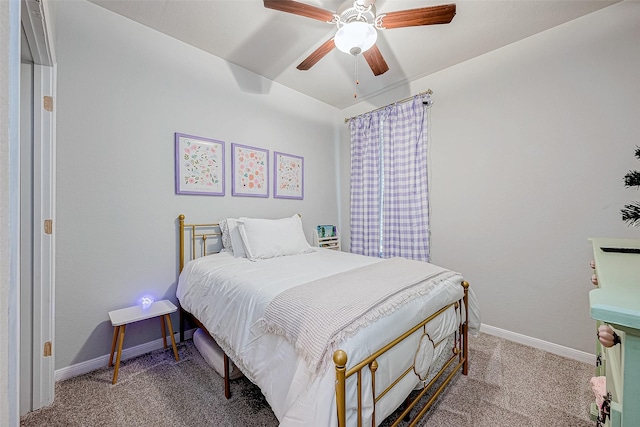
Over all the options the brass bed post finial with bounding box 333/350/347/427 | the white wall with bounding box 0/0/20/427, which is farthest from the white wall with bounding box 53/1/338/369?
the brass bed post finial with bounding box 333/350/347/427

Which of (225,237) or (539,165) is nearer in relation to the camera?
(539,165)

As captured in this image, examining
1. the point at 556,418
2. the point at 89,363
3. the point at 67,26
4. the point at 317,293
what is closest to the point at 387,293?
the point at 317,293

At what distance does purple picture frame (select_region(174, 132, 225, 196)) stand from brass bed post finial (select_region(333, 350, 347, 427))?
2.13 metres

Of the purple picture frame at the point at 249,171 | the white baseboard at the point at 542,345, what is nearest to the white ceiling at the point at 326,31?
the purple picture frame at the point at 249,171

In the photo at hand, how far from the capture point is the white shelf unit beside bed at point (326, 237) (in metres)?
3.56

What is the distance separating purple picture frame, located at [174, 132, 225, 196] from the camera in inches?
94.3

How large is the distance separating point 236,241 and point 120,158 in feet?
3.78

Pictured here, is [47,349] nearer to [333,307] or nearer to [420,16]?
[333,307]

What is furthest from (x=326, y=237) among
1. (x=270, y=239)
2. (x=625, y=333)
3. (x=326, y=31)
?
(x=625, y=333)

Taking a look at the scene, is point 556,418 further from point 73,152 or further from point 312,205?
point 73,152

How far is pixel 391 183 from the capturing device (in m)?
3.23

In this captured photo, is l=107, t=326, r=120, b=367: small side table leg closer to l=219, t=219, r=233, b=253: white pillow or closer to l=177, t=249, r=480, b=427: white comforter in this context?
l=177, t=249, r=480, b=427: white comforter

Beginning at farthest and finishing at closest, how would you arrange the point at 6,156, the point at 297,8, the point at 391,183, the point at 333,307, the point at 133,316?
the point at 391,183 < the point at 133,316 < the point at 297,8 < the point at 333,307 < the point at 6,156

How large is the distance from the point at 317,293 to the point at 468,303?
50.5 inches
